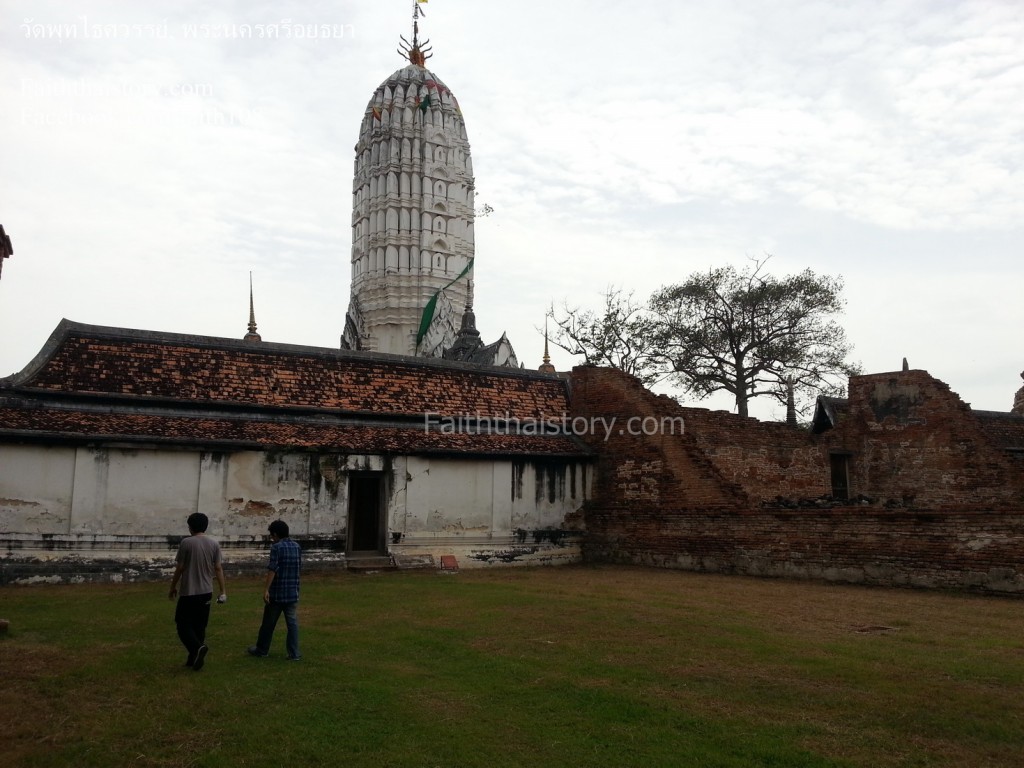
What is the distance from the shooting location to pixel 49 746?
502cm

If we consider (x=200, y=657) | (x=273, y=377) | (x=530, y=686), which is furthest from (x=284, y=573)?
(x=273, y=377)

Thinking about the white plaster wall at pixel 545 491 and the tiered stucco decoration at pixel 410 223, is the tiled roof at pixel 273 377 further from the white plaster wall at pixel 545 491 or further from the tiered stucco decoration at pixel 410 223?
the tiered stucco decoration at pixel 410 223

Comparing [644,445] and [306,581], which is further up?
[644,445]

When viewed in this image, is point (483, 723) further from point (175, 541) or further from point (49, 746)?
point (175, 541)

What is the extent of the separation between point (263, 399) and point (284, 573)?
9.20 metres

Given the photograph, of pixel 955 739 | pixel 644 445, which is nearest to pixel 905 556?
pixel 644 445

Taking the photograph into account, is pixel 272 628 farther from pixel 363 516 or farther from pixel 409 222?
pixel 409 222

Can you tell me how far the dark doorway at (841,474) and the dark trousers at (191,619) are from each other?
18.0 m

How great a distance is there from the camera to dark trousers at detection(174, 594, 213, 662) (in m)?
6.92

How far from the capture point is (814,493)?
67.5 feet

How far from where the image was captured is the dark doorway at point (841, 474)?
2144cm

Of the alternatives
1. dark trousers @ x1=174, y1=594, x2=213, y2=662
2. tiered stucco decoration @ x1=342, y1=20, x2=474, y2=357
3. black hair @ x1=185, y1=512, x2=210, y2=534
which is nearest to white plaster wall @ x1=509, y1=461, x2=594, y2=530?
black hair @ x1=185, y1=512, x2=210, y2=534

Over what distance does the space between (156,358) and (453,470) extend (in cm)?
609

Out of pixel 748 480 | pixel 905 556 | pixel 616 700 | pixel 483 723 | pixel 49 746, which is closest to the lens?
pixel 49 746
